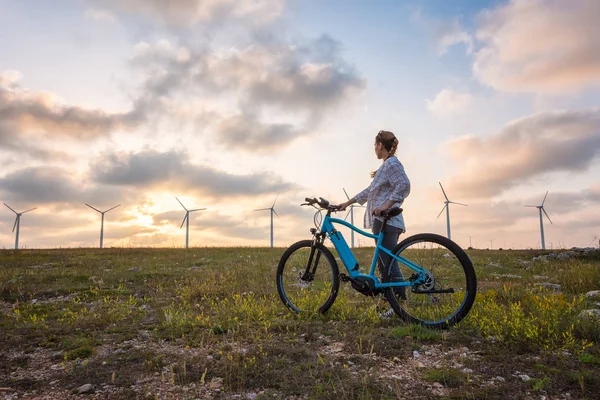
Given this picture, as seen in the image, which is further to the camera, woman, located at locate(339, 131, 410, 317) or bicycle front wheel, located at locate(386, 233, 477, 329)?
woman, located at locate(339, 131, 410, 317)

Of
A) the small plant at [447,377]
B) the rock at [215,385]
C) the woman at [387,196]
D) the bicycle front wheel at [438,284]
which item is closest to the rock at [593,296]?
the bicycle front wheel at [438,284]

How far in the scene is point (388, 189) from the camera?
7.46 metres

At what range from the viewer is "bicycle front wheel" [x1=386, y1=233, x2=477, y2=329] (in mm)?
6449

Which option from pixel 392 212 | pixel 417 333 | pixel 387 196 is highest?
pixel 387 196

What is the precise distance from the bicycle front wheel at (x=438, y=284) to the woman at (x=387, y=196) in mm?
265

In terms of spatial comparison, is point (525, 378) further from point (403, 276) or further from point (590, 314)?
point (590, 314)

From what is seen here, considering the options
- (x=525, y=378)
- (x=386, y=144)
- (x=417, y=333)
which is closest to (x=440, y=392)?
(x=525, y=378)

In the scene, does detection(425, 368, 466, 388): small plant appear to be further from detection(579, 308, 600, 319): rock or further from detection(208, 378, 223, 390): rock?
detection(579, 308, 600, 319): rock

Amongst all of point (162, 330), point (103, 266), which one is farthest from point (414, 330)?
point (103, 266)

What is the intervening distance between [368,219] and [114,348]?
471cm

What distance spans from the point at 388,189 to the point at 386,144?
2.69 ft

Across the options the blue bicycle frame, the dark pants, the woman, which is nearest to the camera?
the blue bicycle frame

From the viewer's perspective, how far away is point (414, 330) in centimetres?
649

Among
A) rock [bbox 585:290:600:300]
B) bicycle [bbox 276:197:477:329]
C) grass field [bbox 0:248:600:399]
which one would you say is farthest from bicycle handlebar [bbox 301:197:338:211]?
rock [bbox 585:290:600:300]
